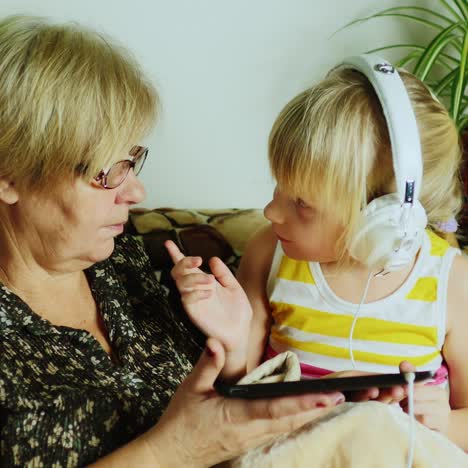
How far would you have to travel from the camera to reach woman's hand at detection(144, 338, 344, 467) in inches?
37.1

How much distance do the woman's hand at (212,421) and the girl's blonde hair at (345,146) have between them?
0.36m

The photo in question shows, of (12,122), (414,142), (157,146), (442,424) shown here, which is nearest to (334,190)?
(414,142)

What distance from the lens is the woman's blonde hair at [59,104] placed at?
1.15 metres

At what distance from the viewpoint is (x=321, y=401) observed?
2.93 feet

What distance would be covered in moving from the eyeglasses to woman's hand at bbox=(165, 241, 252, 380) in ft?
0.53

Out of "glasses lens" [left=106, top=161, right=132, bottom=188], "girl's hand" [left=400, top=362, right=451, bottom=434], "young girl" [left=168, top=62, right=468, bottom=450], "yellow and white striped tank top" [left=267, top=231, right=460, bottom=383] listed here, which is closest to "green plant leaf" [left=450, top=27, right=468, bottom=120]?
"young girl" [left=168, top=62, right=468, bottom=450]

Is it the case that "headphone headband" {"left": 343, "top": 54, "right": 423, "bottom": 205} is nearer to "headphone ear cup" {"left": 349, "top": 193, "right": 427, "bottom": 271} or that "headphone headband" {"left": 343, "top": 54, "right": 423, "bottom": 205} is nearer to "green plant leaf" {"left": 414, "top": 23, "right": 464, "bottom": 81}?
"headphone ear cup" {"left": 349, "top": 193, "right": 427, "bottom": 271}

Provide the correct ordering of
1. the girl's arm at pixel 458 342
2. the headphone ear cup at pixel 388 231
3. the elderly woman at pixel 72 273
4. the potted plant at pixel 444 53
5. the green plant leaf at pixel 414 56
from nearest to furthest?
the elderly woman at pixel 72 273 → the headphone ear cup at pixel 388 231 → the girl's arm at pixel 458 342 → the potted plant at pixel 444 53 → the green plant leaf at pixel 414 56

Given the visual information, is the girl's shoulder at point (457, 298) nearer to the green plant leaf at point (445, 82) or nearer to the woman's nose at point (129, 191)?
the woman's nose at point (129, 191)

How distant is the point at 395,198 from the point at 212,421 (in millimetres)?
480

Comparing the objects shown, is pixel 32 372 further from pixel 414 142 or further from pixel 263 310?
pixel 414 142

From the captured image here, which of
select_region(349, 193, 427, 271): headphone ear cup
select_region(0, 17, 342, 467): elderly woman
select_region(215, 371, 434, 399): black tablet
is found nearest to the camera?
select_region(215, 371, 434, 399): black tablet

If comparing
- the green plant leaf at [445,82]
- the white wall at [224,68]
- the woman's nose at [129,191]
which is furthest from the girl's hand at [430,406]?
the green plant leaf at [445,82]

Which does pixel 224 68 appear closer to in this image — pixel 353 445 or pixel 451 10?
pixel 451 10
